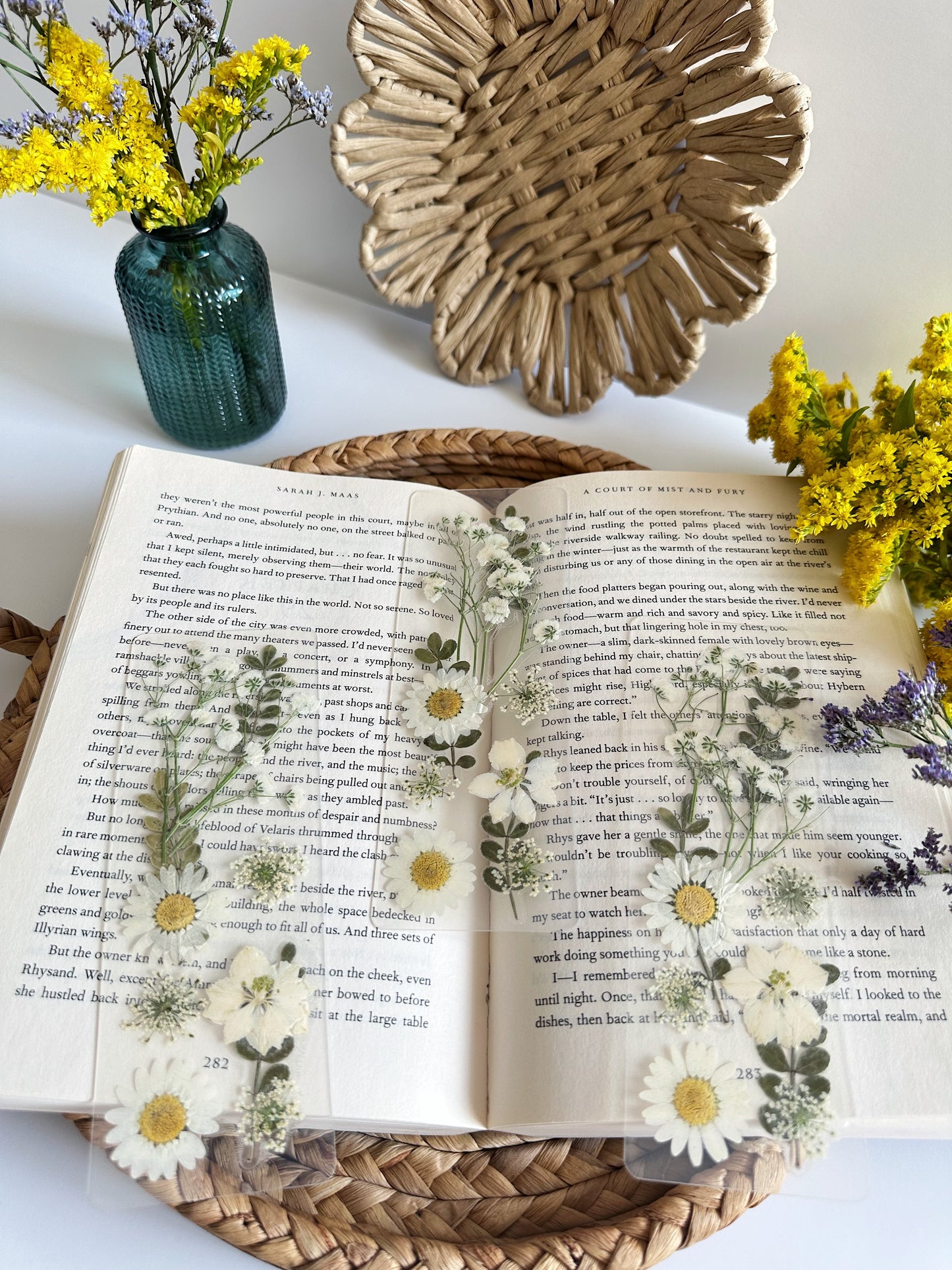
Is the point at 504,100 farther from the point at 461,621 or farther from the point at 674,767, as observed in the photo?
the point at 674,767

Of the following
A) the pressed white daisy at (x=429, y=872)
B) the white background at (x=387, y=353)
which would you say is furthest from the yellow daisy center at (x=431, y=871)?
the white background at (x=387, y=353)

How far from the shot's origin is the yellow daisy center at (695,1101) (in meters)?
0.46

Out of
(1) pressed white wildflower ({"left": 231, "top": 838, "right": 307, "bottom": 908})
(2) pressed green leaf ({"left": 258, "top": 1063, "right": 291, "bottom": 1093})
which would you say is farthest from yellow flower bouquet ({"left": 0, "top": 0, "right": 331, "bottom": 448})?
(2) pressed green leaf ({"left": 258, "top": 1063, "right": 291, "bottom": 1093})

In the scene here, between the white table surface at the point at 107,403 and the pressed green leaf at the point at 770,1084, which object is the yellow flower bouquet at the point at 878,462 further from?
the pressed green leaf at the point at 770,1084

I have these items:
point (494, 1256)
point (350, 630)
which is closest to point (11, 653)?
point (350, 630)

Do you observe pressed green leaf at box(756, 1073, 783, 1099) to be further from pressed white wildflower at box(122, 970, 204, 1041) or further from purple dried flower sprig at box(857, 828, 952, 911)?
pressed white wildflower at box(122, 970, 204, 1041)

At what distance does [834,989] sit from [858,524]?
31 centimetres

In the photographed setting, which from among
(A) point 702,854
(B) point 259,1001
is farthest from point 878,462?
(B) point 259,1001

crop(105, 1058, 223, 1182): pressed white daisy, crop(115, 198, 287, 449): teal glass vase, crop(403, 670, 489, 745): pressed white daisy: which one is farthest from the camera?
crop(115, 198, 287, 449): teal glass vase

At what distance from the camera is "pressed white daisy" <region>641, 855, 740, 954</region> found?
19.7 inches

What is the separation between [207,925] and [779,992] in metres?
0.30

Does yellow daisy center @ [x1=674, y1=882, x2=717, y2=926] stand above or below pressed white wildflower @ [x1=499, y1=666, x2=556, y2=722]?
below

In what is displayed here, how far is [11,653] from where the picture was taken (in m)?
0.71

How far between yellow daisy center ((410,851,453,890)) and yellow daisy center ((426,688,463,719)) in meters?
0.09
